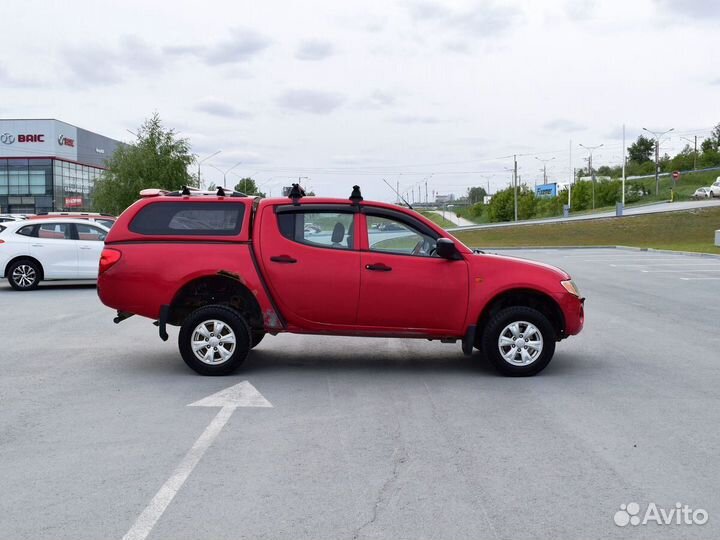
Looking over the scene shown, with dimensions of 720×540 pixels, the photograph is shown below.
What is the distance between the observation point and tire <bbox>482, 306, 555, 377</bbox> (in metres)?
8.58

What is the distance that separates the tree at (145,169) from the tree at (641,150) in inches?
4387

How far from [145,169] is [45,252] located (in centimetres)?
A: 4338

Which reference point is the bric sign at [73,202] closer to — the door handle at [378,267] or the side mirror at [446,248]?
the door handle at [378,267]

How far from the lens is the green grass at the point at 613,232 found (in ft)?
171

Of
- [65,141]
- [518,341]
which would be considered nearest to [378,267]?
[518,341]

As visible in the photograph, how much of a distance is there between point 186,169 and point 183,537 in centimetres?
5981

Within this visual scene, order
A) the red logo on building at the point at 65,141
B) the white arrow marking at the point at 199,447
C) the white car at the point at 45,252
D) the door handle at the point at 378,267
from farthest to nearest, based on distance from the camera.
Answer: the red logo on building at the point at 65,141, the white car at the point at 45,252, the door handle at the point at 378,267, the white arrow marking at the point at 199,447

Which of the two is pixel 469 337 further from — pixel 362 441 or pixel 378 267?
pixel 362 441

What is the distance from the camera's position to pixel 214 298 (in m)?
8.91

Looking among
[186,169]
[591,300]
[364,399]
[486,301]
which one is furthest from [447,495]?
[186,169]

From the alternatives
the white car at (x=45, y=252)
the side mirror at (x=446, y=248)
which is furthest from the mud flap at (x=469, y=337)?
the white car at (x=45, y=252)

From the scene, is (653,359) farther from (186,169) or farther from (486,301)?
(186,169)

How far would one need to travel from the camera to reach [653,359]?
32.0 ft

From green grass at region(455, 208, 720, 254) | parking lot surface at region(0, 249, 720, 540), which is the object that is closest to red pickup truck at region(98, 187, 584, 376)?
parking lot surface at region(0, 249, 720, 540)
